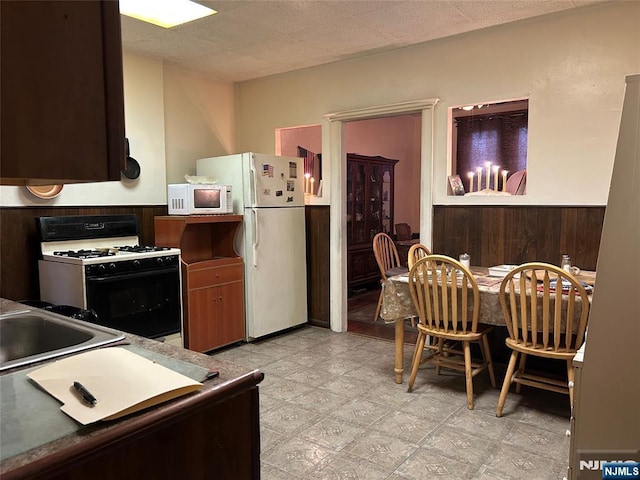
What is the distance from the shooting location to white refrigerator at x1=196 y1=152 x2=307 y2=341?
4195 millimetres

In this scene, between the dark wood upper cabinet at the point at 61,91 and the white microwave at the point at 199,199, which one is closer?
the dark wood upper cabinet at the point at 61,91

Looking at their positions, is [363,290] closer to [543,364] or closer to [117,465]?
[543,364]

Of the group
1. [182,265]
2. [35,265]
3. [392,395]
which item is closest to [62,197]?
[35,265]

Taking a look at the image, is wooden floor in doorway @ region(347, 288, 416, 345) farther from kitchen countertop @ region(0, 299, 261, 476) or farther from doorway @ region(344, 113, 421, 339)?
kitchen countertop @ region(0, 299, 261, 476)

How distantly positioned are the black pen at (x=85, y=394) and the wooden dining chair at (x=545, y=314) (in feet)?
7.28

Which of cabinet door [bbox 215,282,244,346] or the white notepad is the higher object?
the white notepad

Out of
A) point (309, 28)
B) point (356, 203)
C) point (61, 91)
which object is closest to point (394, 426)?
point (61, 91)

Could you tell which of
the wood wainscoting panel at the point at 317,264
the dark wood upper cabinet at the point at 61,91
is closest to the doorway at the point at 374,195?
the wood wainscoting panel at the point at 317,264

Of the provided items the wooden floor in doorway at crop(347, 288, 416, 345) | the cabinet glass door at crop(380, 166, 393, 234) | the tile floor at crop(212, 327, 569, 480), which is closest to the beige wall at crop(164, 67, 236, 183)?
the tile floor at crop(212, 327, 569, 480)

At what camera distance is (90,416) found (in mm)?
932

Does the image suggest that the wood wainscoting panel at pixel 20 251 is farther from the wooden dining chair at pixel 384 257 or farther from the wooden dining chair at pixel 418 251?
the wooden dining chair at pixel 384 257

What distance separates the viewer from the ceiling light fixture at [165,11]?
Result: 10.2ft

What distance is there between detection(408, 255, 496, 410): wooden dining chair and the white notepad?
204 cm

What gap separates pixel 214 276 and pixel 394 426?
202 cm
